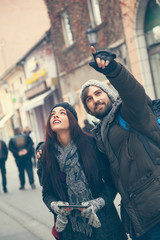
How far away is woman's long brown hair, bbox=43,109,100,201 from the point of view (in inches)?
135

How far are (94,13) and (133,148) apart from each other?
13.1 m

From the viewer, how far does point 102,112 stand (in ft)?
10.4

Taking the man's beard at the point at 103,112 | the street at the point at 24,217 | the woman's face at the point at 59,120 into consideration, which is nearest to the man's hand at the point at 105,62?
the man's beard at the point at 103,112

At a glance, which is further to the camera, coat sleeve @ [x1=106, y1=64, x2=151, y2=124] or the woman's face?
the woman's face

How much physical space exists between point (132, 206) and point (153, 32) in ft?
32.4

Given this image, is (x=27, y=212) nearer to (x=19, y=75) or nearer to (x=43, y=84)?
(x=43, y=84)

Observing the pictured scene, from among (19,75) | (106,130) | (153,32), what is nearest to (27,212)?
(106,130)

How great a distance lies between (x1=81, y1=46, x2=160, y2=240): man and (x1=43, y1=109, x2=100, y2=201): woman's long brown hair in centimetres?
41

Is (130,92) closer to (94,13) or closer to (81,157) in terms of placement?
(81,157)

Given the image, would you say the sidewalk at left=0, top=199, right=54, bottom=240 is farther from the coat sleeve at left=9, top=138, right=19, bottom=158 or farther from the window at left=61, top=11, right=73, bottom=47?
the window at left=61, top=11, right=73, bottom=47

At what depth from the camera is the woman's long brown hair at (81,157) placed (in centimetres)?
342

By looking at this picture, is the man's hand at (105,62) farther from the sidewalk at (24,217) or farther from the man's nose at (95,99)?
the sidewalk at (24,217)

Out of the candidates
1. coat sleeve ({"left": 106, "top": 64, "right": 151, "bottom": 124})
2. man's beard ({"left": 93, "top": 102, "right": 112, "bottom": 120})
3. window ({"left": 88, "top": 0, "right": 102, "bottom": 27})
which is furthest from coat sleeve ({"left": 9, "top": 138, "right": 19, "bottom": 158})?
coat sleeve ({"left": 106, "top": 64, "right": 151, "bottom": 124})

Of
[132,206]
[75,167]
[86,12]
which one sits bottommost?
[132,206]
